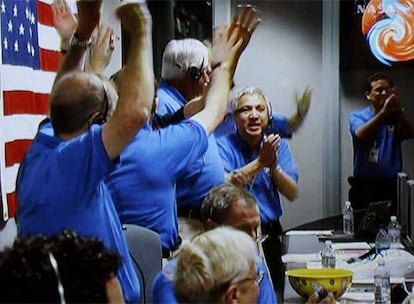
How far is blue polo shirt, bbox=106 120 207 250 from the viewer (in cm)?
287

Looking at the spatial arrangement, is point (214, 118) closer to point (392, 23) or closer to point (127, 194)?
point (127, 194)

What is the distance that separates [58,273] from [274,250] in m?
1.57

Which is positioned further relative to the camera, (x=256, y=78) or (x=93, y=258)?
(x=256, y=78)

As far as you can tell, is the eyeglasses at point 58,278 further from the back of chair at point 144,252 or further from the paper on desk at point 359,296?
the paper on desk at point 359,296

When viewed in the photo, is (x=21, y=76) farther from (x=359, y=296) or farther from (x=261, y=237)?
(x=359, y=296)

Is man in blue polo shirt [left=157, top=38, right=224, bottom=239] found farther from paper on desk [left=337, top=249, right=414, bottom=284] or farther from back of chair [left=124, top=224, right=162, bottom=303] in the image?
paper on desk [left=337, top=249, right=414, bottom=284]

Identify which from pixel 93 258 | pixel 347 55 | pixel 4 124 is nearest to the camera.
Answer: pixel 93 258

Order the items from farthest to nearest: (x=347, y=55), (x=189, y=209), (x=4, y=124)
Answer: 1. (x=347, y=55)
2. (x=189, y=209)
3. (x=4, y=124)

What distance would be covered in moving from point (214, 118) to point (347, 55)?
57 centimetres

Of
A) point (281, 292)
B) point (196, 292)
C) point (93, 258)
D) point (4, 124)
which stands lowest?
point (281, 292)

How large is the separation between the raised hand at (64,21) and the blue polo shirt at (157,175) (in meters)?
0.38

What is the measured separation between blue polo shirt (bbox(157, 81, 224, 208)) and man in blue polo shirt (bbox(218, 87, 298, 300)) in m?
0.08

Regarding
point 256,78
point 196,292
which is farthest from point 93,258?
point 256,78

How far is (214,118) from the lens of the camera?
306 centimetres
